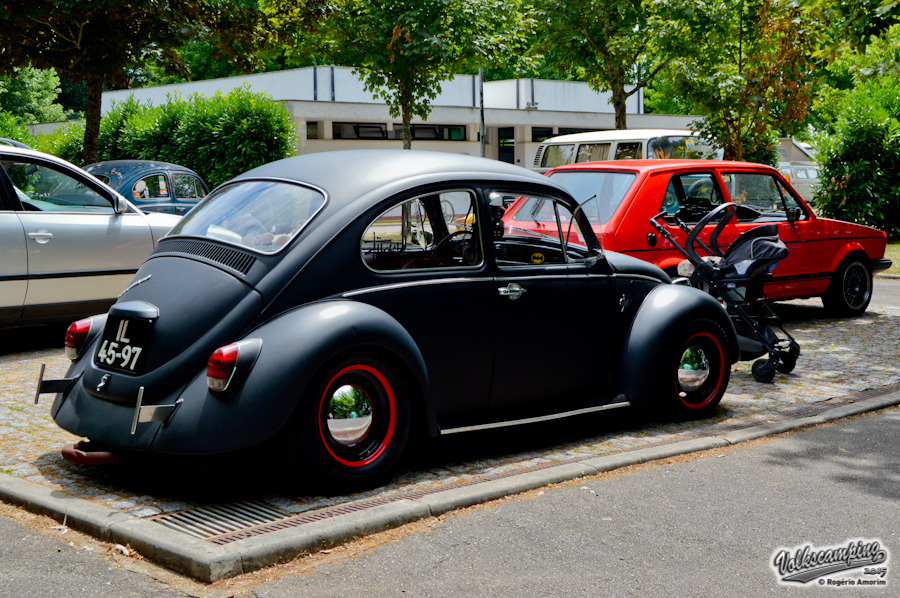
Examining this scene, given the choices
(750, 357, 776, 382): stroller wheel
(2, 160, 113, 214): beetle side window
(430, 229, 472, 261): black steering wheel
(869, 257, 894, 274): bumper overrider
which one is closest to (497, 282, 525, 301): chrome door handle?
(430, 229, 472, 261): black steering wheel

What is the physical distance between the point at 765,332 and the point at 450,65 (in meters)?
14.3

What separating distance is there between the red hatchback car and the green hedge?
14.4 m

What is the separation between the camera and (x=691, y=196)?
32.0 feet

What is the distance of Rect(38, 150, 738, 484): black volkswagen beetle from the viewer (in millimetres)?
4645

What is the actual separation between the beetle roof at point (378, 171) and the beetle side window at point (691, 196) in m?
3.92

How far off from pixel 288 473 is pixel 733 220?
262 inches

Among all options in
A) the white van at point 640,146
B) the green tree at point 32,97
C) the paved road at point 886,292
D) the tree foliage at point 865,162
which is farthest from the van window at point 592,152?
the green tree at point 32,97

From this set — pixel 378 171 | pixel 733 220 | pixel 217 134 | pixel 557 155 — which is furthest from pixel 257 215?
pixel 217 134

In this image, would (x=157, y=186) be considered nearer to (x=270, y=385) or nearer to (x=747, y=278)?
(x=747, y=278)

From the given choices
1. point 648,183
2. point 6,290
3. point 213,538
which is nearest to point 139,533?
point 213,538

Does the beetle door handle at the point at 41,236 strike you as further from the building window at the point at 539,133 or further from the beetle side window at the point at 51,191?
the building window at the point at 539,133

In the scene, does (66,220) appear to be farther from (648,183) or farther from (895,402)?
(895,402)

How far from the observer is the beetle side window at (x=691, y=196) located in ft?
31.1

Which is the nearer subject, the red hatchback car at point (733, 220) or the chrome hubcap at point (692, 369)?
the chrome hubcap at point (692, 369)
